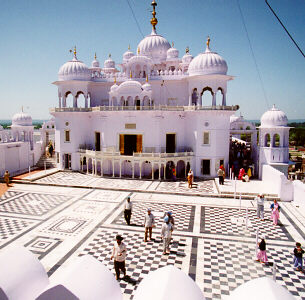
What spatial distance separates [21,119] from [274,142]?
22.0m

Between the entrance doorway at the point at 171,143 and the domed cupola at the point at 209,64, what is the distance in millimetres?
5364

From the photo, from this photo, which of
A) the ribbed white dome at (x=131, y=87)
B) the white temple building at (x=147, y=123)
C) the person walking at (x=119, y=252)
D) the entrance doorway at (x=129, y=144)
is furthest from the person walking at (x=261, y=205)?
the ribbed white dome at (x=131, y=87)

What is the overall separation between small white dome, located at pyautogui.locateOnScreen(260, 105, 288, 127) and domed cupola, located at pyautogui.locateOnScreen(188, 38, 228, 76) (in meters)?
4.68

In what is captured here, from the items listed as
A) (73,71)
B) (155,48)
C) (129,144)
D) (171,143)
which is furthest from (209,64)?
(73,71)

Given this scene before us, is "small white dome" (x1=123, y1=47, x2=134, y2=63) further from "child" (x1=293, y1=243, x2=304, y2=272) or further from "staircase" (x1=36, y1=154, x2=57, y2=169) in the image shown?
"child" (x1=293, y1=243, x2=304, y2=272)

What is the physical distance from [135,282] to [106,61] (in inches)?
1083

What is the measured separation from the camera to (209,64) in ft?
70.5

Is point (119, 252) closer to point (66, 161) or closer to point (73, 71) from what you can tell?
point (66, 161)

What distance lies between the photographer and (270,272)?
27.7 ft

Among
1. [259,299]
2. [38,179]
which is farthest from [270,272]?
[38,179]

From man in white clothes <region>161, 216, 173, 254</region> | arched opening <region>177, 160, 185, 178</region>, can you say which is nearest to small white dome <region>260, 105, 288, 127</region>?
arched opening <region>177, 160, 185, 178</region>

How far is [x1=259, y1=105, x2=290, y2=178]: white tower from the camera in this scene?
68.6 feet

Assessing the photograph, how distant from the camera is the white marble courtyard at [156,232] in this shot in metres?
8.45

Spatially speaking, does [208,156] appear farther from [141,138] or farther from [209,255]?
[209,255]
